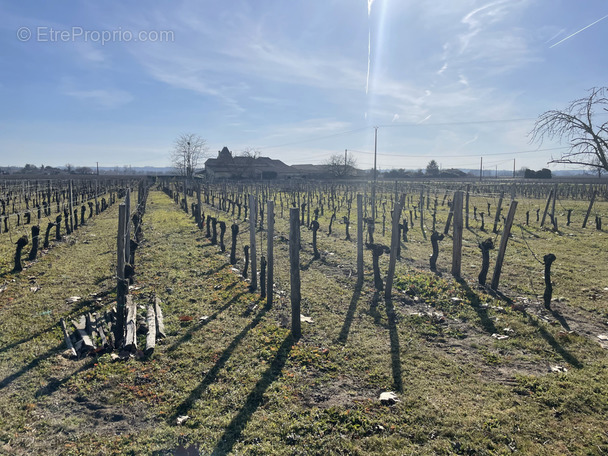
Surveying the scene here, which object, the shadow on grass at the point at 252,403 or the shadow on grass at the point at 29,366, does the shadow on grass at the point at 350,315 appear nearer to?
the shadow on grass at the point at 252,403

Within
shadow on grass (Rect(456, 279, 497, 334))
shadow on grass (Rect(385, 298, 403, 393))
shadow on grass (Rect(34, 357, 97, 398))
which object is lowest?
shadow on grass (Rect(34, 357, 97, 398))

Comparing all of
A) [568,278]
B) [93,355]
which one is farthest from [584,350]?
[93,355]

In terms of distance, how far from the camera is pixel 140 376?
5016 millimetres

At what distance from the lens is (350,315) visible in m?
7.34

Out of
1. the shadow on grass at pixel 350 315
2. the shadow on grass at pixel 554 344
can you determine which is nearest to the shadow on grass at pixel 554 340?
the shadow on grass at pixel 554 344

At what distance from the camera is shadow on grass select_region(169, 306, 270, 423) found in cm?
434

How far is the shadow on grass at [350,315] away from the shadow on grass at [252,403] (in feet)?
2.90

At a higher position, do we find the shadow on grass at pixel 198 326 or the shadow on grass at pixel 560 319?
the shadow on grass at pixel 560 319

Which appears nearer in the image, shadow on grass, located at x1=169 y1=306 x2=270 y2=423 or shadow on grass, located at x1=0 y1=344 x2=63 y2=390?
shadow on grass, located at x1=169 y1=306 x2=270 y2=423

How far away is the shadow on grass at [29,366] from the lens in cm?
475

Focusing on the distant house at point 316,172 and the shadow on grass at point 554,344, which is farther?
the distant house at point 316,172

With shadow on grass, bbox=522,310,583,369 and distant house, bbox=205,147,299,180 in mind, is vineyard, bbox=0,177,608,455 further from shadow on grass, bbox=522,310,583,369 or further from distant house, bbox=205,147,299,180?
distant house, bbox=205,147,299,180

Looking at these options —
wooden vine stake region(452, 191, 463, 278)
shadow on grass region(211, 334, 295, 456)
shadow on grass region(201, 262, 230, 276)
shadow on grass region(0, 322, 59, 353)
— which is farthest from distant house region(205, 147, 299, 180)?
→ shadow on grass region(211, 334, 295, 456)

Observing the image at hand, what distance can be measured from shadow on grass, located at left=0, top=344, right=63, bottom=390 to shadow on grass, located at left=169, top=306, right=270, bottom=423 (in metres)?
2.35
